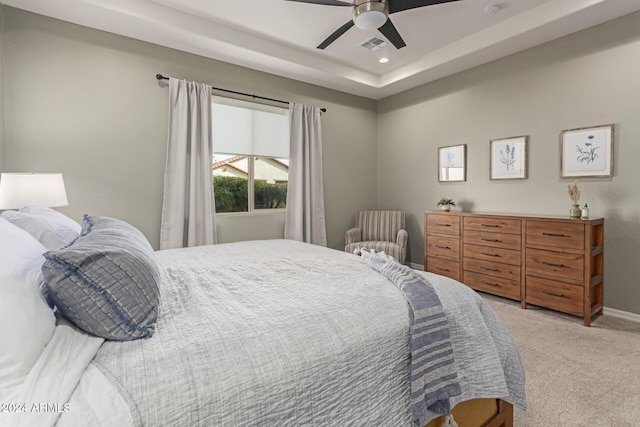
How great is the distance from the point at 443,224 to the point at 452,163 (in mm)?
937

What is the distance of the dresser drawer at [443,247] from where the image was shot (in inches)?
148

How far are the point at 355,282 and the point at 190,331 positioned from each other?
763mm

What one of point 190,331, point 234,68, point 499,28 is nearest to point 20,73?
point 234,68

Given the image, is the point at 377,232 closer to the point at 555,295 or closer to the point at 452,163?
the point at 452,163

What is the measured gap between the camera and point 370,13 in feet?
8.00

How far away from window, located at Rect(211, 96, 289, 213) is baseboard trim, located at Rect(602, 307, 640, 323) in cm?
377

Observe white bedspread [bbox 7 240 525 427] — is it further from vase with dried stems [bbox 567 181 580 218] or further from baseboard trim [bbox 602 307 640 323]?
baseboard trim [bbox 602 307 640 323]

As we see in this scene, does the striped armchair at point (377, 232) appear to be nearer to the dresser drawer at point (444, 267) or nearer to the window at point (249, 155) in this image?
the dresser drawer at point (444, 267)

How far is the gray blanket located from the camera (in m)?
0.77

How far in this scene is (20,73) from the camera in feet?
8.98

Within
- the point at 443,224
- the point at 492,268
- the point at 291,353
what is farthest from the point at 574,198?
the point at 291,353

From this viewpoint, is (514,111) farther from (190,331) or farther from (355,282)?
(190,331)

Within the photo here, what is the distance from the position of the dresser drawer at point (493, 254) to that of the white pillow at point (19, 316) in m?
3.63

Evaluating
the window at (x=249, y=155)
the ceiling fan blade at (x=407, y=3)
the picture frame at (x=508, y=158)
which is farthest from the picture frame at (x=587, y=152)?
the window at (x=249, y=155)
